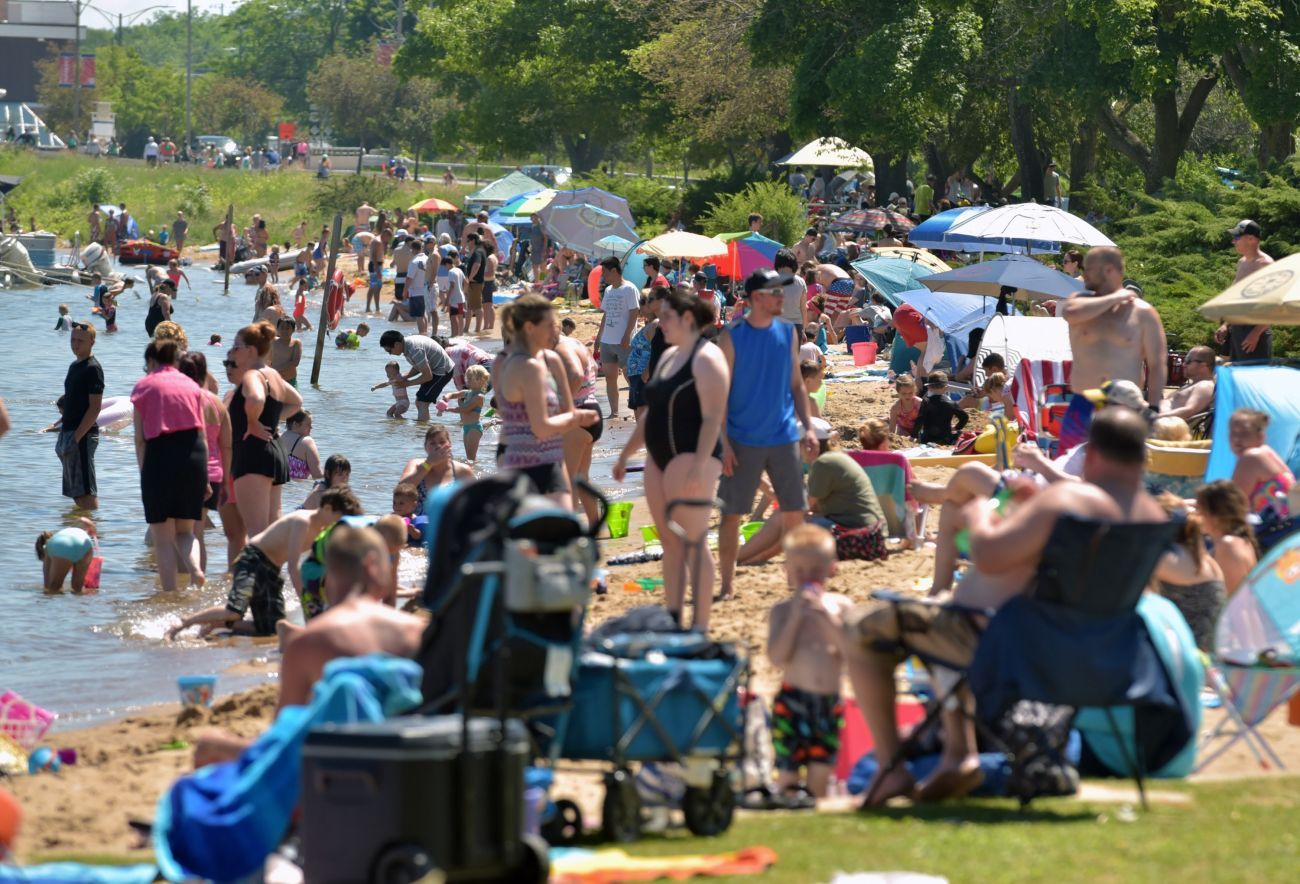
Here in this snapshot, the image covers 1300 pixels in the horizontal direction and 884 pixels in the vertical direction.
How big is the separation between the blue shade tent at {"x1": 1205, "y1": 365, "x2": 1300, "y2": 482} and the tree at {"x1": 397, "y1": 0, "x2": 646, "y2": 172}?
115ft

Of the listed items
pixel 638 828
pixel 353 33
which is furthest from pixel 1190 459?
pixel 353 33

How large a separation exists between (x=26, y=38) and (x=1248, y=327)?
112 metres

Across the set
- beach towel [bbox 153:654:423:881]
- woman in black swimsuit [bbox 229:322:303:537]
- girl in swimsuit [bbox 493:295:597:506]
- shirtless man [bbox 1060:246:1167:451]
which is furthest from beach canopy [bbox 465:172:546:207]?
beach towel [bbox 153:654:423:881]

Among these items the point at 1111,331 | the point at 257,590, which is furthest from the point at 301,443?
the point at 1111,331

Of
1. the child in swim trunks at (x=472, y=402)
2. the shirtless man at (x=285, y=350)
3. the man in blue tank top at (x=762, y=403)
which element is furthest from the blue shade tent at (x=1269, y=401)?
the shirtless man at (x=285, y=350)

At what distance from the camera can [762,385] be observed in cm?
878

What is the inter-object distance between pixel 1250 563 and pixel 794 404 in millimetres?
2419

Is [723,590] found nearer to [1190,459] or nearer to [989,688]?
[1190,459]

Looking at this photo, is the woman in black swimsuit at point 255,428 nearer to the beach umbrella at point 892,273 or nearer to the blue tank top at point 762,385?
the blue tank top at point 762,385

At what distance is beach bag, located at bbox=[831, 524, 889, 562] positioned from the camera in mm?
10359

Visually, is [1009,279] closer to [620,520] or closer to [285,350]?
[620,520]

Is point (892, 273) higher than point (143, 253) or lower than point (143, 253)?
higher

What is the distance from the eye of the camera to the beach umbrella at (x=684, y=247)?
2317 centimetres

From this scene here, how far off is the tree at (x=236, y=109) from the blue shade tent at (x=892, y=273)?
79787 millimetres
